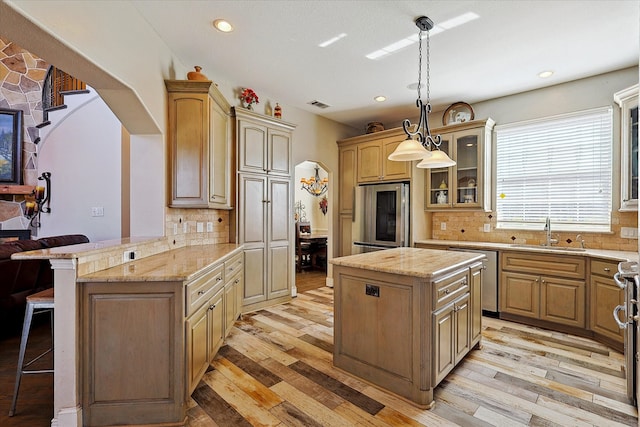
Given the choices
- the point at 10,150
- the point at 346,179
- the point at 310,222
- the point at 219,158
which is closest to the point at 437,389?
the point at 219,158

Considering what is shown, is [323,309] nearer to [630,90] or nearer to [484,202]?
[484,202]

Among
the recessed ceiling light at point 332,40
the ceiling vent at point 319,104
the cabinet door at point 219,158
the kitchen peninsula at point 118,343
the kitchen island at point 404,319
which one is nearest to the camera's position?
the kitchen peninsula at point 118,343

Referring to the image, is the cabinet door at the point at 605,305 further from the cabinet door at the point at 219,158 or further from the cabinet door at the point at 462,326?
the cabinet door at the point at 219,158

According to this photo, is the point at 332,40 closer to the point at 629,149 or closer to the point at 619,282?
the point at 619,282

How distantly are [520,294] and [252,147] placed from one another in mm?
3626

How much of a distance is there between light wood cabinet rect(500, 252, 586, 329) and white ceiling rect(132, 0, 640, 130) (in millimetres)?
2094

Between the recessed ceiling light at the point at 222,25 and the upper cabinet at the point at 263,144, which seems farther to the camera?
the upper cabinet at the point at 263,144

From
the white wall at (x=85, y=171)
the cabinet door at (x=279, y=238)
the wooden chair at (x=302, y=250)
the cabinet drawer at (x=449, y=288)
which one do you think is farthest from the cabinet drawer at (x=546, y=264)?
the white wall at (x=85, y=171)

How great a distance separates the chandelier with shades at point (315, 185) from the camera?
8.12 m

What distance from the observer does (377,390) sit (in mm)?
2205

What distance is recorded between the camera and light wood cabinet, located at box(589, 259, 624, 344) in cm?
287

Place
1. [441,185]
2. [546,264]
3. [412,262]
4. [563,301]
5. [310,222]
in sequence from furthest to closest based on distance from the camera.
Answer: [310,222], [441,185], [546,264], [563,301], [412,262]

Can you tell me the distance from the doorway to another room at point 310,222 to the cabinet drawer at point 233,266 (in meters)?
2.82

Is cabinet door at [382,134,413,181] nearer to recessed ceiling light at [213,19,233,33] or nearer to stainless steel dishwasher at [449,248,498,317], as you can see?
stainless steel dishwasher at [449,248,498,317]
